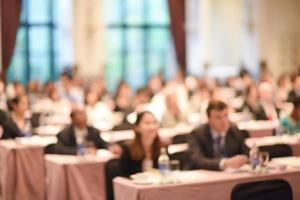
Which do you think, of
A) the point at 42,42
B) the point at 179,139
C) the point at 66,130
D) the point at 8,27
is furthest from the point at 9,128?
the point at 42,42

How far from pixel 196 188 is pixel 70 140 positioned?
2983 millimetres

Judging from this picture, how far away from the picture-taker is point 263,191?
4828 mm

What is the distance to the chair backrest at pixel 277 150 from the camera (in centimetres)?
733

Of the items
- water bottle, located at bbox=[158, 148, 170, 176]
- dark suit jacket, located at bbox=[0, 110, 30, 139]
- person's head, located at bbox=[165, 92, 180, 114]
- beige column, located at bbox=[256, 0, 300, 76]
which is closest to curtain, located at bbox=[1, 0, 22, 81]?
beige column, located at bbox=[256, 0, 300, 76]

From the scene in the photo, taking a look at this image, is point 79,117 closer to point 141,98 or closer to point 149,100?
point 141,98

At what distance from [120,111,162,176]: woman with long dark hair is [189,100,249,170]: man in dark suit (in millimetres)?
440

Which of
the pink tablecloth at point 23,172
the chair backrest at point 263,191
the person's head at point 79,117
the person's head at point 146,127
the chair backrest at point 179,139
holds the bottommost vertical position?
the pink tablecloth at point 23,172

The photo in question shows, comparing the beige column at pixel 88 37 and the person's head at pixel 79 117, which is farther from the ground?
the beige column at pixel 88 37

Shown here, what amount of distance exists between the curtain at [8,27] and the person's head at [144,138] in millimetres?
10271

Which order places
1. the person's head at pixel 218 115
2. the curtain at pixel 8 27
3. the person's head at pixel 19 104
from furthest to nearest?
1. the curtain at pixel 8 27
2. the person's head at pixel 19 104
3. the person's head at pixel 218 115

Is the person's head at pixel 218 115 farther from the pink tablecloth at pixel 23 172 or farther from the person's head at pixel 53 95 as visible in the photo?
the person's head at pixel 53 95

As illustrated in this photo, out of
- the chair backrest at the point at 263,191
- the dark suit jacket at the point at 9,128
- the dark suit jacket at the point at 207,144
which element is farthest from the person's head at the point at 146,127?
the dark suit jacket at the point at 9,128

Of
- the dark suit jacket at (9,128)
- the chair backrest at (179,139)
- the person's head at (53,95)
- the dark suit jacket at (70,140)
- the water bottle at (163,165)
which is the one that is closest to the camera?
the water bottle at (163,165)

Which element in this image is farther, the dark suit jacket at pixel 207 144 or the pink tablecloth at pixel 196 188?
the dark suit jacket at pixel 207 144
